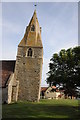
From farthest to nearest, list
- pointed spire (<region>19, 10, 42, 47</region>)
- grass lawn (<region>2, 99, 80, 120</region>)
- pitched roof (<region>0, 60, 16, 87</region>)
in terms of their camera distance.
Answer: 1. pointed spire (<region>19, 10, 42, 47</region>)
2. pitched roof (<region>0, 60, 16, 87</region>)
3. grass lawn (<region>2, 99, 80, 120</region>)

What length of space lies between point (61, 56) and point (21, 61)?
45.5 feet

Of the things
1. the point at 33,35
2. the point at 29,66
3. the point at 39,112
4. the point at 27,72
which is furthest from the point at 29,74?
the point at 39,112

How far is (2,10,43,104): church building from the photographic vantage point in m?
27.5

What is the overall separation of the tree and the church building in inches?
402

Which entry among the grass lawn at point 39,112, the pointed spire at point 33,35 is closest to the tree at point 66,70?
the grass lawn at point 39,112

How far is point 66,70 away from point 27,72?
1416 cm

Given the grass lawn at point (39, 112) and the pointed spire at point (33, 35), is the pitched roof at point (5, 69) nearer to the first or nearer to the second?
the pointed spire at point (33, 35)

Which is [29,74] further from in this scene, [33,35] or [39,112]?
[39,112]

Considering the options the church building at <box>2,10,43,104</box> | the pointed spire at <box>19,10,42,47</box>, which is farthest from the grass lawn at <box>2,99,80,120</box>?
the pointed spire at <box>19,10,42,47</box>

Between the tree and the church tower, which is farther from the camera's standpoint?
the church tower

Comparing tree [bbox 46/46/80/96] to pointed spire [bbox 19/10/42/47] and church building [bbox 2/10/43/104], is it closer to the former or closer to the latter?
church building [bbox 2/10/43/104]

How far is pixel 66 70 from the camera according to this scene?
642 inches

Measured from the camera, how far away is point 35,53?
3073 cm

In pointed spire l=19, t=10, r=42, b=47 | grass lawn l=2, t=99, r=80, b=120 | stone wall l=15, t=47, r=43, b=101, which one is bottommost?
grass lawn l=2, t=99, r=80, b=120
